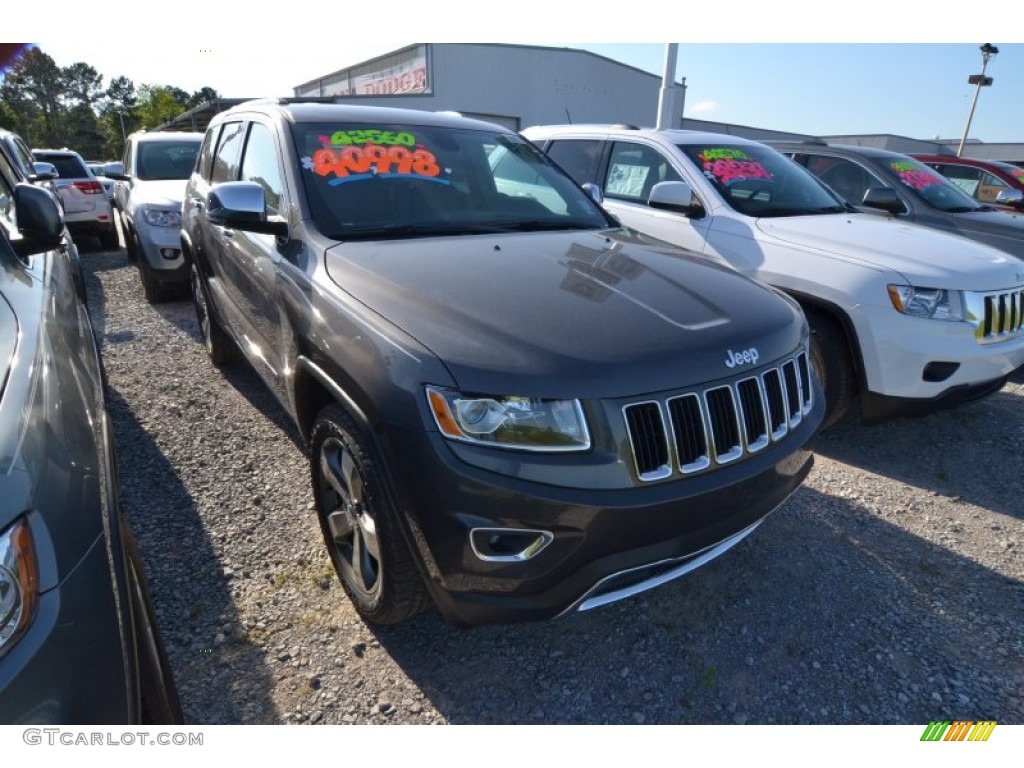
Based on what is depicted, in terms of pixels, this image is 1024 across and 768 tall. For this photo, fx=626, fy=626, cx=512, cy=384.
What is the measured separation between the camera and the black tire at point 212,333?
4281 mm

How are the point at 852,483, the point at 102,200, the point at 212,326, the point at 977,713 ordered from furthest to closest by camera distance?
the point at 102,200 < the point at 212,326 < the point at 852,483 < the point at 977,713

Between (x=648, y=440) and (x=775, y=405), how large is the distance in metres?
0.61

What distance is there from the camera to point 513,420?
5.54 ft

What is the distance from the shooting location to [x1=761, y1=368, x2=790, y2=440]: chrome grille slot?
205cm

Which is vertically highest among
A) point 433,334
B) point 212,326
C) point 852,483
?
point 433,334

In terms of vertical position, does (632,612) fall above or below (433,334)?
below

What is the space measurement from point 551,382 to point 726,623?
1.35 meters

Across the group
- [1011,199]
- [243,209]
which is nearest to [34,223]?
[243,209]

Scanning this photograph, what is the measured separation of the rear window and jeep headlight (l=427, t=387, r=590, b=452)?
448 inches

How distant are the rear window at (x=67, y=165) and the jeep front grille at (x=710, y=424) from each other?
11689 mm

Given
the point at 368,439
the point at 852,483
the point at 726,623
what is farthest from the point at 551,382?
the point at 852,483

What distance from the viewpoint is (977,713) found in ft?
6.64

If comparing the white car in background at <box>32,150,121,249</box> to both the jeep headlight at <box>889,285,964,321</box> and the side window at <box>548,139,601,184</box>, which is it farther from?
the jeep headlight at <box>889,285,964,321</box>

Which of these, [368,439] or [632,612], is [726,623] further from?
[368,439]
